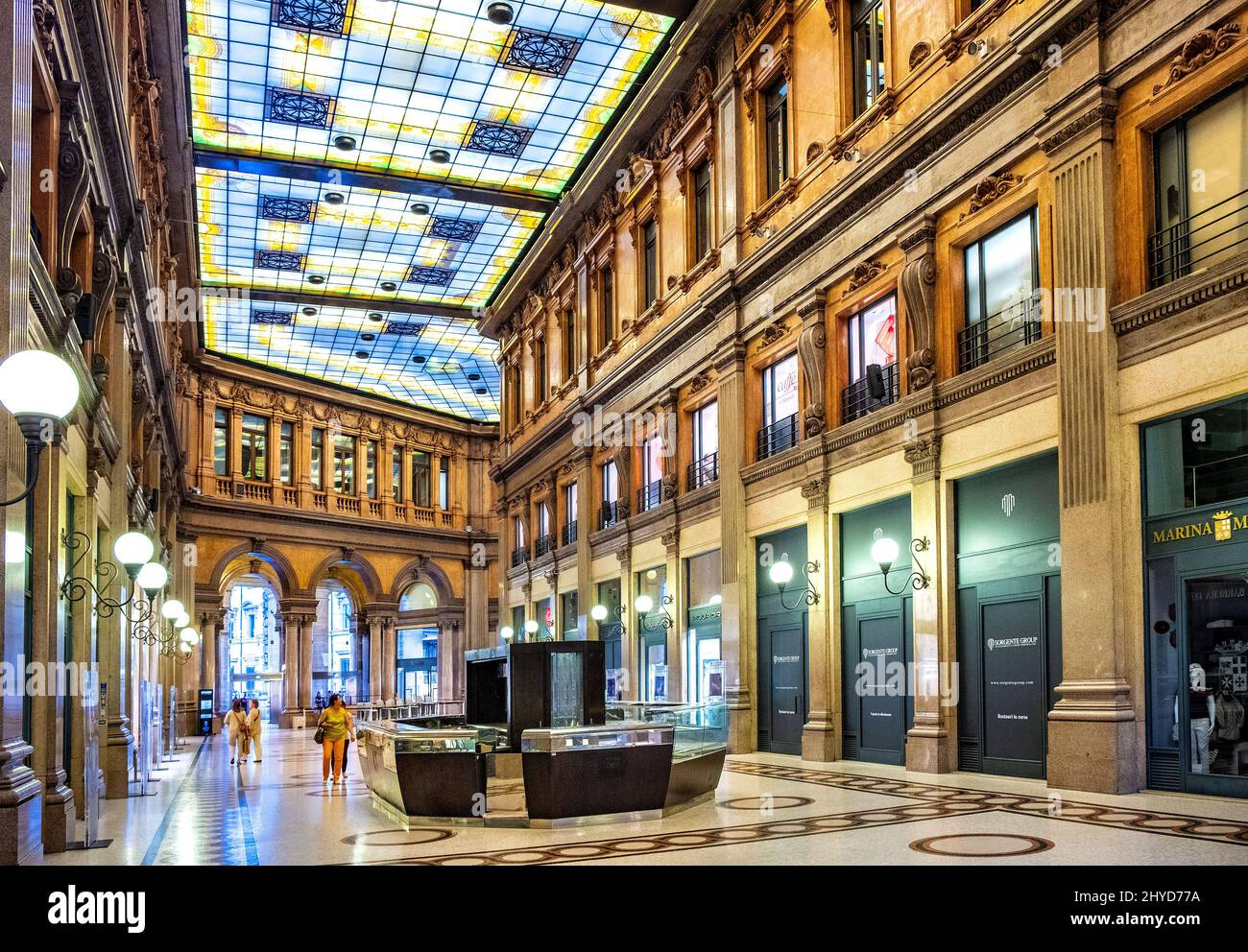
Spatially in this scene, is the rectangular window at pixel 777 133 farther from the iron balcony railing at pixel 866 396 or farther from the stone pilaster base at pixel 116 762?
the stone pilaster base at pixel 116 762

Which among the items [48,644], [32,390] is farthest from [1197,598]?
[48,644]

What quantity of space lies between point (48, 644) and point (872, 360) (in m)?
11.5

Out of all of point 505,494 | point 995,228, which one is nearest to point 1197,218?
point 995,228

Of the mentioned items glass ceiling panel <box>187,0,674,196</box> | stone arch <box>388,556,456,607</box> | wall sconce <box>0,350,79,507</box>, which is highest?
glass ceiling panel <box>187,0,674,196</box>

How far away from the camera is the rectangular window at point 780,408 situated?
19.2 m

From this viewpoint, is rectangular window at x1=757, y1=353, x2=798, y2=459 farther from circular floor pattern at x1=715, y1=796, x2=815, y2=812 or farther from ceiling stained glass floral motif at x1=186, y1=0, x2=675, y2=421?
circular floor pattern at x1=715, y1=796, x2=815, y2=812

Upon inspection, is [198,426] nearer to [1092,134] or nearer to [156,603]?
[156,603]

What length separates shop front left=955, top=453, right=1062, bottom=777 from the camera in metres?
12.9

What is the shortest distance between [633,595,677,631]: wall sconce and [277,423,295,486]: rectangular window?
18613 millimetres

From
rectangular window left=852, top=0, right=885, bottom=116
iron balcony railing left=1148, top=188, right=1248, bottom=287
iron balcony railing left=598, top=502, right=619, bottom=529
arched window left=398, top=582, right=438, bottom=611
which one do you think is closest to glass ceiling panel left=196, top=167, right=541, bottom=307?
iron balcony railing left=598, top=502, right=619, bottom=529

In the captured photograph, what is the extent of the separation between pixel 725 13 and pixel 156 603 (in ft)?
55.5

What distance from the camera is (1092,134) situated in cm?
1194

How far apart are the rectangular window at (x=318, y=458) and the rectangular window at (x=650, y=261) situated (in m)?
19.5

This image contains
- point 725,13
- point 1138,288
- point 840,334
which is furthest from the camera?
point 725,13
